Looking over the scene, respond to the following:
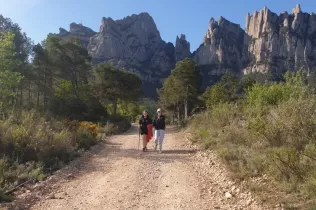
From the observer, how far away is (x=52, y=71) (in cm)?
3503

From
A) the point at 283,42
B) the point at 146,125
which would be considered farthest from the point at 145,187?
the point at 283,42

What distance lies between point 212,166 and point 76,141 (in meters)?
6.60

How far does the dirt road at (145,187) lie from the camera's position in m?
5.51

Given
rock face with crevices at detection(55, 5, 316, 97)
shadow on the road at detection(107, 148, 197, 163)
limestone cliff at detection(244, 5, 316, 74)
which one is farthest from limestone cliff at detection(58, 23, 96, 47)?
shadow on the road at detection(107, 148, 197, 163)

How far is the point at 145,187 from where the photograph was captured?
6.57m

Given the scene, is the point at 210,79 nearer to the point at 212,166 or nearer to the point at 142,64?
the point at 142,64

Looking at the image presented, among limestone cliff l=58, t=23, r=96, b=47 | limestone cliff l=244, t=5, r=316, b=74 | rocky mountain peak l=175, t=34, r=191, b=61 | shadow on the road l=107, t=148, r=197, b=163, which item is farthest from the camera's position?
rocky mountain peak l=175, t=34, r=191, b=61

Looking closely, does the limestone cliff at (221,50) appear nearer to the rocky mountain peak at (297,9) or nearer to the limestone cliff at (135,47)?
the limestone cliff at (135,47)

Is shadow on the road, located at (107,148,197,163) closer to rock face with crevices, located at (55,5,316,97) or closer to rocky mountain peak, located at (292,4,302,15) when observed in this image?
rock face with crevices, located at (55,5,316,97)

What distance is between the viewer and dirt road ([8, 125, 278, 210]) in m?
5.51

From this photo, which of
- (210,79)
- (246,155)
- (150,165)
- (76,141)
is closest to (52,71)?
(76,141)

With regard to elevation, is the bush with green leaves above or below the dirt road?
above

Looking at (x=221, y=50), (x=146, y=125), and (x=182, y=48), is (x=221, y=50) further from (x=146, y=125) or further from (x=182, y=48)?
(x=146, y=125)

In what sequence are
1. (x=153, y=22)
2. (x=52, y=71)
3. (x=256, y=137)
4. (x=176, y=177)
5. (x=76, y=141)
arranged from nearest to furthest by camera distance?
1. (x=176, y=177)
2. (x=256, y=137)
3. (x=76, y=141)
4. (x=52, y=71)
5. (x=153, y=22)
